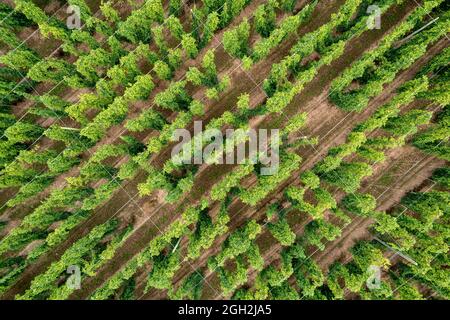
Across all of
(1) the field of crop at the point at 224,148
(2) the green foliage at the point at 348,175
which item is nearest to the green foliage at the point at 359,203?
(1) the field of crop at the point at 224,148

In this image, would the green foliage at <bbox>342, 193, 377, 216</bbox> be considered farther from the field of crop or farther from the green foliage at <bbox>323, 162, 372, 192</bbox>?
the green foliage at <bbox>323, 162, 372, 192</bbox>

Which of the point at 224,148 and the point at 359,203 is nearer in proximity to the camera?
the point at 359,203

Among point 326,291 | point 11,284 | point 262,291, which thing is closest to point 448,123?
point 326,291

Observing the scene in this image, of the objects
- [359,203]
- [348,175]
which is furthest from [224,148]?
[359,203]

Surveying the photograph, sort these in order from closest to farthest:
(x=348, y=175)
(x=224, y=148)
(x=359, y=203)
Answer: (x=359, y=203)
(x=348, y=175)
(x=224, y=148)

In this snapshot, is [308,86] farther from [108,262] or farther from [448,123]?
[108,262]

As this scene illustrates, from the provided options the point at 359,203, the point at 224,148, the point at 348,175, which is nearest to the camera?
the point at 359,203

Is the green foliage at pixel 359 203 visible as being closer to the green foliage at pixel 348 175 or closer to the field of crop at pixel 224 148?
the field of crop at pixel 224 148

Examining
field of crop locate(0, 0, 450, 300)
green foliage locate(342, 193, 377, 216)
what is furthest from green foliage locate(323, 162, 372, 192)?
green foliage locate(342, 193, 377, 216)

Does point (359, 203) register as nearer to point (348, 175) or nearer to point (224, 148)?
point (348, 175)

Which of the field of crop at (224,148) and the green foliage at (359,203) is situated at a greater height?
the field of crop at (224,148)
